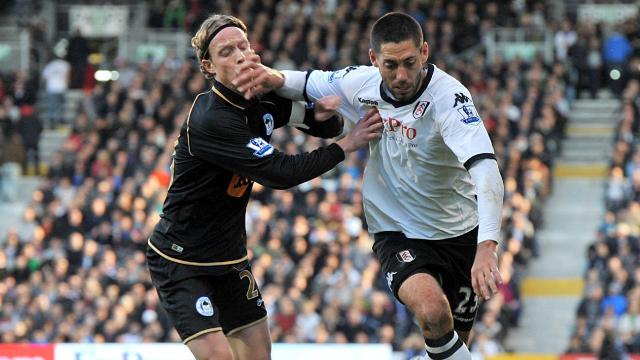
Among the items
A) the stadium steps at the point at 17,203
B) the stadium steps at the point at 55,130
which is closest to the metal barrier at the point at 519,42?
the stadium steps at the point at 55,130

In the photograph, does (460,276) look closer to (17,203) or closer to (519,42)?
(17,203)

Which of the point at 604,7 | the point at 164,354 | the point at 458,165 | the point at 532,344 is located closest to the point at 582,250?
the point at 532,344

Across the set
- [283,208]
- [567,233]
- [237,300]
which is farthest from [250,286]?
[567,233]

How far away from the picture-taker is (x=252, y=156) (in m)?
8.50

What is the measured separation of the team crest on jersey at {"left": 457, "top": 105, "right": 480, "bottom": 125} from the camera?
27.0ft

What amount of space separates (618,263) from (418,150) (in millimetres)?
10894

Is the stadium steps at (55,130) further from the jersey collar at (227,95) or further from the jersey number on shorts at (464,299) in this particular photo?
the jersey number on shorts at (464,299)

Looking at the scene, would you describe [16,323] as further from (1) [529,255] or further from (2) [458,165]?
(2) [458,165]

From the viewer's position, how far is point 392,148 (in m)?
8.73

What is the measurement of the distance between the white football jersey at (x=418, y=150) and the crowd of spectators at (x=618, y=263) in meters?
8.03

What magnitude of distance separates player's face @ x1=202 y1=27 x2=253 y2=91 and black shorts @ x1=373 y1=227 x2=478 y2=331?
4.75ft

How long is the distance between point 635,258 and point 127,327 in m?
6.98

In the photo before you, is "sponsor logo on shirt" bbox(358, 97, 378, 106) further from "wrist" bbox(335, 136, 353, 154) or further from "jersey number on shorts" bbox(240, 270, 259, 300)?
"jersey number on shorts" bbox(240, 270, 259, 300)

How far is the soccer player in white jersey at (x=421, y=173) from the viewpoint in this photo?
8227 mm
